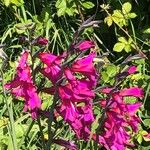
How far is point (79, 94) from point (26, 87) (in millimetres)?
153

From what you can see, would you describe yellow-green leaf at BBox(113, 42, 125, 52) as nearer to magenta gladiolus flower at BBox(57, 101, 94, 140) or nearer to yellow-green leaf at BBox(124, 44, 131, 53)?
yellow-green leaf at BBox(124, 44, 131, 53)

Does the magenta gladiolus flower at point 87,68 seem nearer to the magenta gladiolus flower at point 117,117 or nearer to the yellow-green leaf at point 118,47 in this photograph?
the magenta gladiolus flower at point 117,117

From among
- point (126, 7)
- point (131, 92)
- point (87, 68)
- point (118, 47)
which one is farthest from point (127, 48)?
point (87, 68)

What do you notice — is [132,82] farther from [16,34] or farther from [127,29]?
[16,34]

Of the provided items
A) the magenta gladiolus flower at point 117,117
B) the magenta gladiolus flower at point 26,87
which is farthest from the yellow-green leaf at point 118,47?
the magenta gladiolus flower at point 26,87

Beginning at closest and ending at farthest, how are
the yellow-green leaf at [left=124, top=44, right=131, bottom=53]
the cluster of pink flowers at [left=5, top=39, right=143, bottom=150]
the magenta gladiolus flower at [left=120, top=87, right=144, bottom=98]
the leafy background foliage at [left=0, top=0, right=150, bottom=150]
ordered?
1. the cluster of pink flowers at [left=5, top=39, right=143, bottom=150]
2. the magenta gladiolus flower at [left=120, top=87, right=144, bottom=98]
3. the leafy background foliage at [left=0, top=0, right=150, bottom=150]
4. the yellow-green leaf at [left=124, top=44, right=131, bottom=53]

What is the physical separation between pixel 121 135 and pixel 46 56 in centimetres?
31

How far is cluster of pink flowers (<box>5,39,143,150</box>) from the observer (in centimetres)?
137

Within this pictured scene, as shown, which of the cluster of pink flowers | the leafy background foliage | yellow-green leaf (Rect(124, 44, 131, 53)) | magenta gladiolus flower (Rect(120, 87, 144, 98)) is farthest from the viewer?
yellow-green leaf (Rect(124, 44, 131, 53))

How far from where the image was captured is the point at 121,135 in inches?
59.2

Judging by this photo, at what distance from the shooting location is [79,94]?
4.49 ft

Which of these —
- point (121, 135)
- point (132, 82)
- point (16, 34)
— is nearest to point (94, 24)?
point (121, 135)

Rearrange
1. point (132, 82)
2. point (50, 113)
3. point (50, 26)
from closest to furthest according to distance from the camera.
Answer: point (50, 113) < point (132, 82) < point (50, 26)

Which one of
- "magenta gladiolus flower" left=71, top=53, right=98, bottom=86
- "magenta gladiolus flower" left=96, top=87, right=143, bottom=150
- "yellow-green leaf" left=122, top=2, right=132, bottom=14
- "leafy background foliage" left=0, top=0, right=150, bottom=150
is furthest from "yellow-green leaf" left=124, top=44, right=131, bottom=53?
"magenta gladiolus flower" left=71, top=53, right=98, bottom=86
